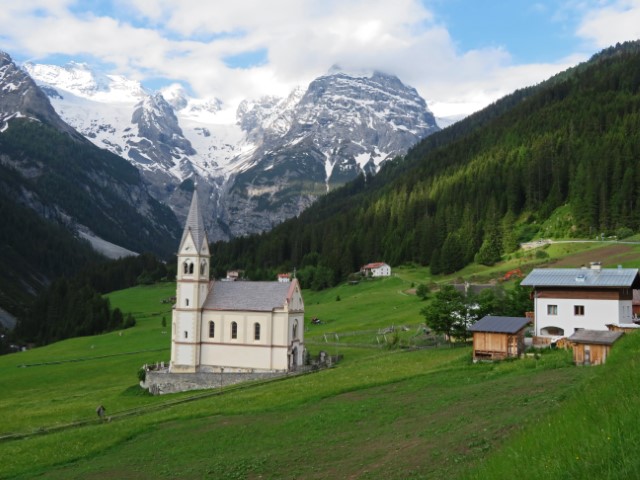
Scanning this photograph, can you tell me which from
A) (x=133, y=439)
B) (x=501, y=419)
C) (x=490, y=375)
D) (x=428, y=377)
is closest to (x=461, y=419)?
(x=501, y=419)

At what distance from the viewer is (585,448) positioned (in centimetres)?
1076

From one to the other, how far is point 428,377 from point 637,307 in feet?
110

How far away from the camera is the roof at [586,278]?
5091cm

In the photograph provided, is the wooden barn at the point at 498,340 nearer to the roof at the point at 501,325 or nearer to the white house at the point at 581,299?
the roof at the point at 501,325

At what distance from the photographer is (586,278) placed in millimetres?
52781

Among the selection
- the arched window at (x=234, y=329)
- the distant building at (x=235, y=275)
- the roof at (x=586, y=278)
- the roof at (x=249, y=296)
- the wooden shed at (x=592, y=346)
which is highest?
the distant building at (x=235, y=275)

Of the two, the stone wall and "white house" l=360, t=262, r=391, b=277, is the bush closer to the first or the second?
"white house" l=360, t=262, r=391, b=277

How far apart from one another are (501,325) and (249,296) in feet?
98.2

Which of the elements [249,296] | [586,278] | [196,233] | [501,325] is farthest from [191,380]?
[586,278]

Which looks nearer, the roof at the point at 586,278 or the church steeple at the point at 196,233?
the roof at the point at 586,278

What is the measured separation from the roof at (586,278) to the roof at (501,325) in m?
7.13

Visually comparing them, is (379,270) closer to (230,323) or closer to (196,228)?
(196,228)

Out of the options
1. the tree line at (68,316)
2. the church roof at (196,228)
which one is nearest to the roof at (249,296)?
the church roof at (196,228)

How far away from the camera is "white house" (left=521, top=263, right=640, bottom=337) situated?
169ft
